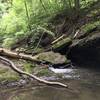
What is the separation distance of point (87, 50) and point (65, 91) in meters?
4.75

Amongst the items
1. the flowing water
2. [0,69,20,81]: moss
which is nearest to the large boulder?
the flowing water

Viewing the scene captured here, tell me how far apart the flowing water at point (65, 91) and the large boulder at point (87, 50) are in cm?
227

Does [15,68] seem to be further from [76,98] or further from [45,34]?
[45,34]

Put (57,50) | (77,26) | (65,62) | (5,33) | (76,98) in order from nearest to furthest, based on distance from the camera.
A: (76,98)
(65,62)
(57,50)
(77,26)
(5,33)

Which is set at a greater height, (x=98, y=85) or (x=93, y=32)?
(x=93, y=32)

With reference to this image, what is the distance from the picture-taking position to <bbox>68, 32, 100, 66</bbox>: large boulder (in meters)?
13.2

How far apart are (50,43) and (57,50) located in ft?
4.49

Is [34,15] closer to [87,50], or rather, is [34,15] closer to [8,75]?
[87,50]

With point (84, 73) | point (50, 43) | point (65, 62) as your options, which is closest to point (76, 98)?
point (84, 73)

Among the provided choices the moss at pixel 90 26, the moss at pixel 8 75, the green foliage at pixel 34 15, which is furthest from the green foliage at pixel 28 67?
the moss at pixel 90 26

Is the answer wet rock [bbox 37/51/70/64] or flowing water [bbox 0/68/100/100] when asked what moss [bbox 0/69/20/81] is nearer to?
flowing water [bbox 0/68/100/100]

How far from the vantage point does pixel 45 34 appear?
16.6m

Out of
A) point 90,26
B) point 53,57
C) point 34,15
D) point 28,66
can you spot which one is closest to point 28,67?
point 28,66

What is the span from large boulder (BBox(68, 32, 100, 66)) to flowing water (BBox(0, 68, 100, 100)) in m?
2.27
